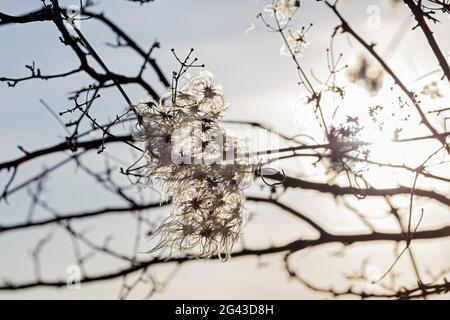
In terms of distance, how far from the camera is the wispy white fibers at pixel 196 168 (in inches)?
122

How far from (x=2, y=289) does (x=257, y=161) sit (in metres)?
2.28

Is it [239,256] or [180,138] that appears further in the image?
[239,256]

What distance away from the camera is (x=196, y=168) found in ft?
10.4

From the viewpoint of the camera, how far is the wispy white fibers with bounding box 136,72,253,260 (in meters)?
3.10

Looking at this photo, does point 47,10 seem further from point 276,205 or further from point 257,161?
point 276,205
